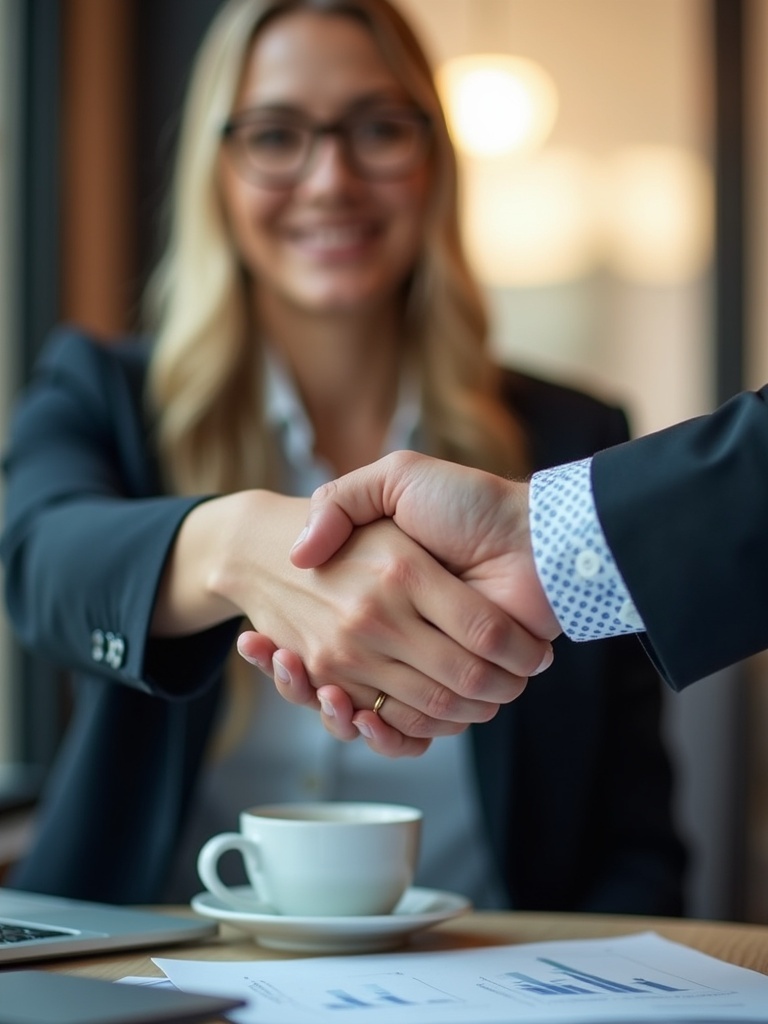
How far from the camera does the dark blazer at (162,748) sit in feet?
4.04

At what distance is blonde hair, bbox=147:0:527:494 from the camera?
144cm

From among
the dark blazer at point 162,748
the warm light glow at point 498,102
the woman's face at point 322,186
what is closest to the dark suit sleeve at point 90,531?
the dark blazer at point 162,748

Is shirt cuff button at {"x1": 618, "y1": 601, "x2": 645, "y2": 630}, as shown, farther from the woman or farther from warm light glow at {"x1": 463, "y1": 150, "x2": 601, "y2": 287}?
warm light glow at {"x1": 463, "y1": 150, "x2": 601, "y2": 287}

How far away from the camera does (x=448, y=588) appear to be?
79cm

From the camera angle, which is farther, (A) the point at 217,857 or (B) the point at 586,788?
(B) the point at 586,788

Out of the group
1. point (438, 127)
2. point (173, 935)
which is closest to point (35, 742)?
point (438, 127)

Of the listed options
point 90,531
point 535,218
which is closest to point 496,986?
point 90,531

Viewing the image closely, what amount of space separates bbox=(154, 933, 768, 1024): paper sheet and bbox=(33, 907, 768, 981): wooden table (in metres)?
0.03

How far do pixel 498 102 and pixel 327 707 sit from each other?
2501 mm

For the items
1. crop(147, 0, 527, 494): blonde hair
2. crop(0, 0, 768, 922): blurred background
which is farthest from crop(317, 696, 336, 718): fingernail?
crop(0, 0, 768, 922): blurred background

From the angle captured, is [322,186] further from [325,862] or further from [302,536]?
[325,862]

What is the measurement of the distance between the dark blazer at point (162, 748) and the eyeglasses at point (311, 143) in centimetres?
26

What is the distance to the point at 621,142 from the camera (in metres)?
3.24

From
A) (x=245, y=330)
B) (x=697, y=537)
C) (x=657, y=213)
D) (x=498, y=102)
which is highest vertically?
(x=498, y=102)
